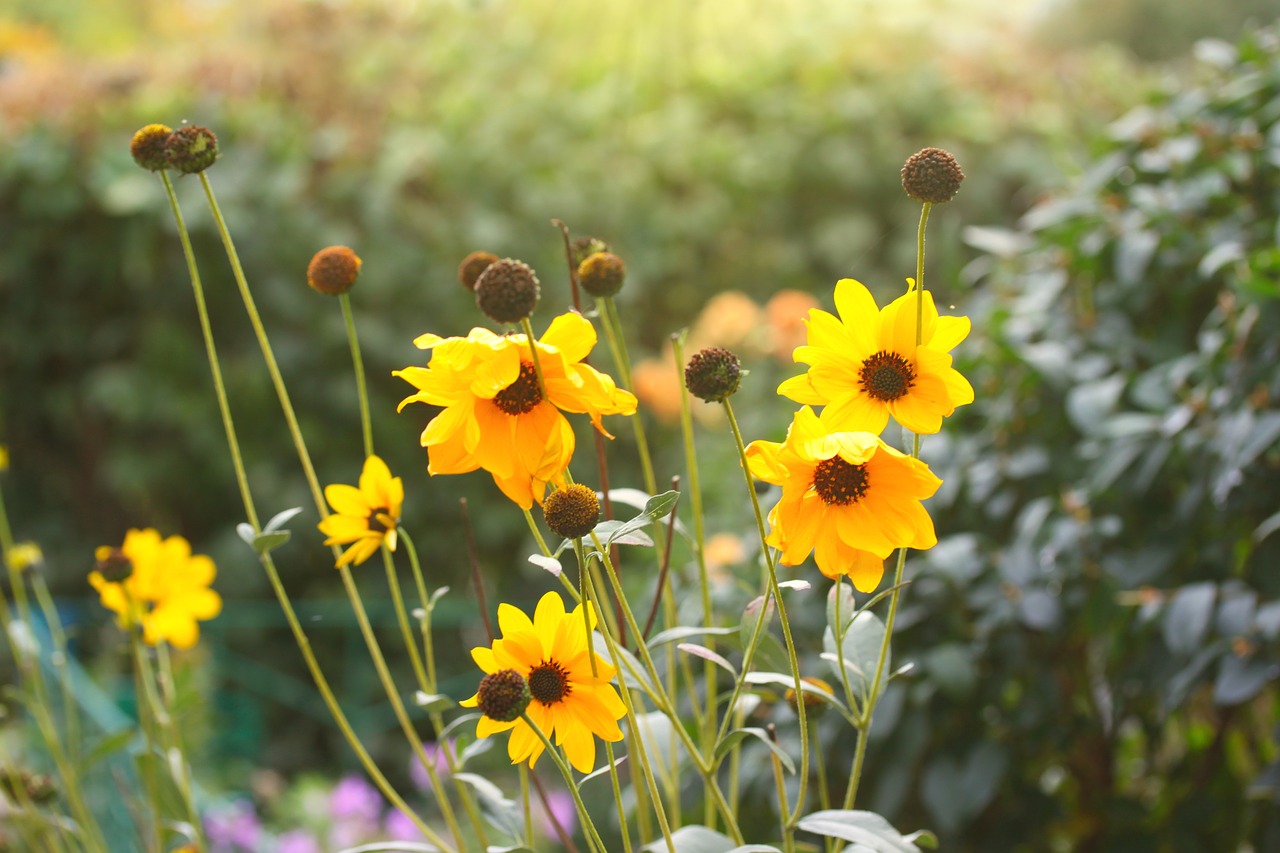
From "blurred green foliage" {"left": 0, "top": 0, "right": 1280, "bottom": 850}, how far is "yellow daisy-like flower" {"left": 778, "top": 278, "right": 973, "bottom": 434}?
421 mm

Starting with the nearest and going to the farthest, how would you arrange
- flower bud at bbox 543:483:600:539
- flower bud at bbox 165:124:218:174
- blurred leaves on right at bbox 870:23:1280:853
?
flower bud at bbox 543:483:600:539 → flower bud at bbox 165:124:218:174 → blurred leaves on right at bbox 870:23:1280:853

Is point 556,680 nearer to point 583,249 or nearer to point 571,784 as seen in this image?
point 571,784

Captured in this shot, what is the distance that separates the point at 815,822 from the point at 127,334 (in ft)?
7.33

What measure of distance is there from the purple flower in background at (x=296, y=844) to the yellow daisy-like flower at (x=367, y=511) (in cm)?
87

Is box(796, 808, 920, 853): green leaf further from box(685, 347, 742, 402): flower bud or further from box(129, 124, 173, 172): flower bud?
box(129, 124, 173, 172): flower bud

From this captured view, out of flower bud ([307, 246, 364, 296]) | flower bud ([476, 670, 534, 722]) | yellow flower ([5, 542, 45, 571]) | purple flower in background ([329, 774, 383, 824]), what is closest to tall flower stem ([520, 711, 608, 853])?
flower bud ([476, 670, 534, 722])

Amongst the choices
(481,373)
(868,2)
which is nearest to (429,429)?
(481,373)

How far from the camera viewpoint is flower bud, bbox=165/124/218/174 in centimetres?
52

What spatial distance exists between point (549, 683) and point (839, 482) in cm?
14

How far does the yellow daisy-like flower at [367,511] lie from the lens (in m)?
0.57

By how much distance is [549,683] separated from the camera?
18.8 inches

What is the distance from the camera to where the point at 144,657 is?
0.71m

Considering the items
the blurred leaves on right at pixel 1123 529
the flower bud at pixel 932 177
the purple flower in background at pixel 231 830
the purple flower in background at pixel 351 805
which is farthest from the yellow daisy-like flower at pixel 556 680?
the purple flower in background at pixel 351 805

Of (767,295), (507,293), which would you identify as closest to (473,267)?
(507,293)
